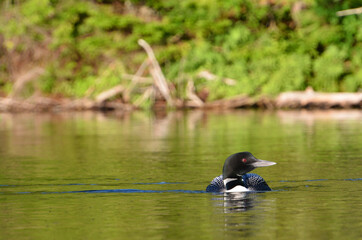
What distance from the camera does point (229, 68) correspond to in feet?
152

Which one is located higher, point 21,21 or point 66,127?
point 21,21

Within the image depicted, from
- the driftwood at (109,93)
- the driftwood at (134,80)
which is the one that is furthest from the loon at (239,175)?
the driftwood at (109,93)

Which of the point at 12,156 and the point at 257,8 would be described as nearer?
the point at 12,156

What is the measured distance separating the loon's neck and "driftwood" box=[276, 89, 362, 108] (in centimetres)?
2911

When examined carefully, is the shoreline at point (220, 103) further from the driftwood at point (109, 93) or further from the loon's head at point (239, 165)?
the loon's head at point (239, 165)

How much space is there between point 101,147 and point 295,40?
25.2 m

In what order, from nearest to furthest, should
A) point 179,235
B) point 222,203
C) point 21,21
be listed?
point 179,235 < point 222,203 < point 21,21

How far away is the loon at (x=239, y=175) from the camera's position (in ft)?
43.0

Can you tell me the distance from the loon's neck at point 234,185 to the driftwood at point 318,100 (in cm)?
2911

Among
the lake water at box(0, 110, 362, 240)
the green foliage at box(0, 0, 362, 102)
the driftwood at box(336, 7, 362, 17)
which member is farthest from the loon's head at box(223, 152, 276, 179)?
the driftwood at box(336, 7, 362, 17)

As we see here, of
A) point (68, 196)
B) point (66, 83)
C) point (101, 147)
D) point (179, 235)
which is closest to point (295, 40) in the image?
point (66, 83)

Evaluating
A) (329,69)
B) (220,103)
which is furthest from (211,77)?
(329,69)

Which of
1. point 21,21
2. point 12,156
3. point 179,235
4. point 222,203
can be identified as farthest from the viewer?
point 21,21

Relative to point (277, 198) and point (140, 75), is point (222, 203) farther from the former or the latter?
point (140, 75)
